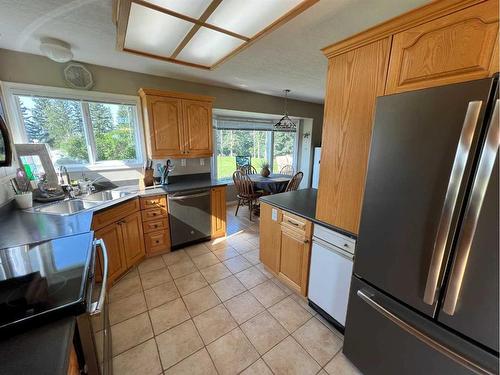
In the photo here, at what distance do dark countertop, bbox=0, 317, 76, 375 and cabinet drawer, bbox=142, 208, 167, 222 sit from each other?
1.89 meters

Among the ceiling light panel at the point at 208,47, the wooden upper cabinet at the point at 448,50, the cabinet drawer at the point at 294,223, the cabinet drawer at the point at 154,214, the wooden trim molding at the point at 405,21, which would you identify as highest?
the ceiling light panel at the point at 208,47

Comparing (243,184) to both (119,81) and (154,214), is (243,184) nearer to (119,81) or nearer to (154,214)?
(154,214)

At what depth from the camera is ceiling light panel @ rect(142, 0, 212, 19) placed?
1267 millimetres

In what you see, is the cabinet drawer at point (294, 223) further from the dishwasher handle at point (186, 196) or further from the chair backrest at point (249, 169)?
the chair backrest at point (249, 169)

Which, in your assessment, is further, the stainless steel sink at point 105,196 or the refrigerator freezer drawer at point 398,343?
the stainless steel sink at point 105,196

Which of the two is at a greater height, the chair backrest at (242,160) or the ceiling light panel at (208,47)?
the ceiling light panel at (208,47)

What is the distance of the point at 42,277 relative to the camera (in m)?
0.90

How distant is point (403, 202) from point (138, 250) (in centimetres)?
261

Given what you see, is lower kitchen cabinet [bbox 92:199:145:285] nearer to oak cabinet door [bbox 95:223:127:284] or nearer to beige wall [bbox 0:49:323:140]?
oak cabinet door [bbox 95:223:127:284]

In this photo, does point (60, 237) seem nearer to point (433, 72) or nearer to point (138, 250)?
point (138, 250)

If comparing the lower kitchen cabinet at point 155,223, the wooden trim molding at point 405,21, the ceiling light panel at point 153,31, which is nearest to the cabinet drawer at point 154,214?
the lower kitchen cabinet at point 155,223

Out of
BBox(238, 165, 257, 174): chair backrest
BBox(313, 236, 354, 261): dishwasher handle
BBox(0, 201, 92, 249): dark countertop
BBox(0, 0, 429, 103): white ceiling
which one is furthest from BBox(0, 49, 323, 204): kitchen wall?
BBox(313, 236, 354, 261): dishwasher handle

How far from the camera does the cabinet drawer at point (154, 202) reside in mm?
2469

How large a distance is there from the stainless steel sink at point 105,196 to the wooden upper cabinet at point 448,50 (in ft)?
8.80
